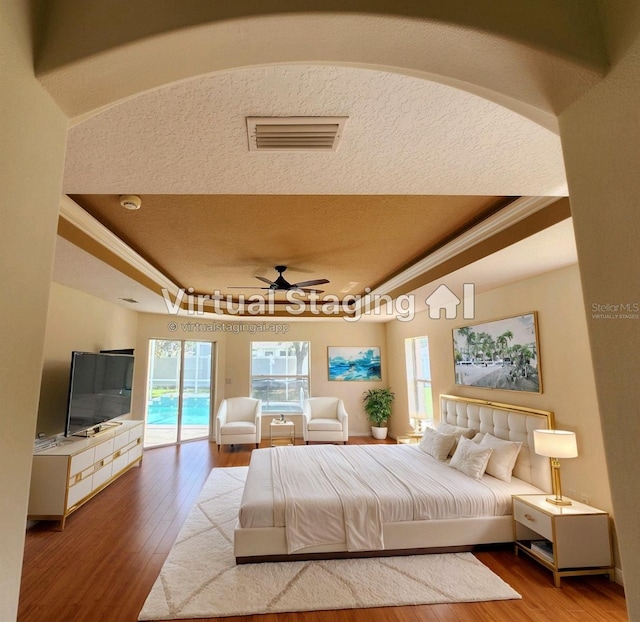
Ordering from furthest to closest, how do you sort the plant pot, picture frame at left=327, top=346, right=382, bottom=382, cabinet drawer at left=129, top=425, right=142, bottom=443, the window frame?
picture frame at left=327, top=346, right=382, bottom=382, the plant pot, the window frame, cabinet drawer at left=129, top=425, right=142, bottom=443

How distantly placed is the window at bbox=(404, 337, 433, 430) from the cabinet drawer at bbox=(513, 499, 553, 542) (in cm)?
270

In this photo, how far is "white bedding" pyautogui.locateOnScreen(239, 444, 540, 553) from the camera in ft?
9.07

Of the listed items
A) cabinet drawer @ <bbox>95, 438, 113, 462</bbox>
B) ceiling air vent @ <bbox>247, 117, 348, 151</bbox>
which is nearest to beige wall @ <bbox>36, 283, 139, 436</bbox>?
cabinet drawer @ <bbox>95, 438, 113, 462</bbox>

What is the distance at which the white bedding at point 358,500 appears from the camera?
9.07 ft

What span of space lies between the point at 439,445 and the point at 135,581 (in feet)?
10.2

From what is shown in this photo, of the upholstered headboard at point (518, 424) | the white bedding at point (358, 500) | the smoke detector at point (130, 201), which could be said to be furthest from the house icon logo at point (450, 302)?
the smoke detector at point (130, 201)

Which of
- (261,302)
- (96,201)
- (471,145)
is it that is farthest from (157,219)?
(261,302)

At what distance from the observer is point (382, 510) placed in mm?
2848


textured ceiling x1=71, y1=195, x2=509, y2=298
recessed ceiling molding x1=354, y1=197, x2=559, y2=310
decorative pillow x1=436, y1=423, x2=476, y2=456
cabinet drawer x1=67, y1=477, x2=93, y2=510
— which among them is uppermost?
textured ceiling x1=71, y1=195, x2=509, y2=298

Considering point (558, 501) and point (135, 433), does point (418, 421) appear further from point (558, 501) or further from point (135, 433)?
point (135, 433)

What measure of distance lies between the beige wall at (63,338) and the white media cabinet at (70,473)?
39cm

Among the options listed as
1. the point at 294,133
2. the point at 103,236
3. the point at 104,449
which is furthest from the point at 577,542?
the point at 104,449

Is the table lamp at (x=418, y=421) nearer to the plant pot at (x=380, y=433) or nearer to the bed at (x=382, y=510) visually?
the plant pot at (x=380, y=433)

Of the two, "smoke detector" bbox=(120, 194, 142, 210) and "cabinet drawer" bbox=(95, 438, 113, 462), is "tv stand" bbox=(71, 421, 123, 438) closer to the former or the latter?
"cabinet drawer" bbox=(95, 438, 113, 462)
